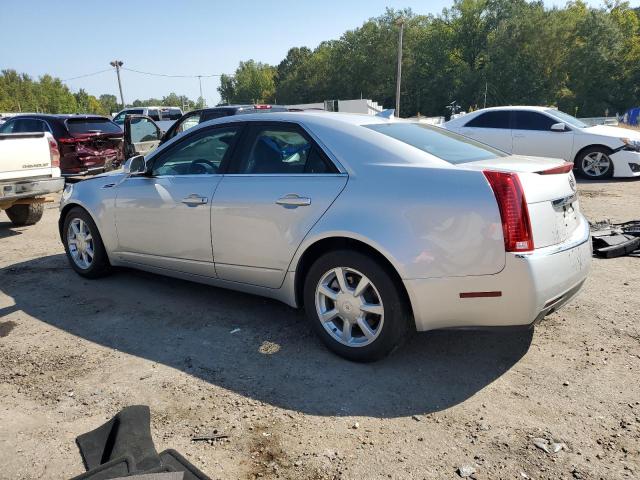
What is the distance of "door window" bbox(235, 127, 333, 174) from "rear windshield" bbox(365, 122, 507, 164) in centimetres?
47

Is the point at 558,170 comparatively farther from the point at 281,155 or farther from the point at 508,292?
the point at 281,155

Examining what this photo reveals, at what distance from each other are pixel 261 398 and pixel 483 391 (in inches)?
53.0

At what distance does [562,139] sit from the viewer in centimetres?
1133

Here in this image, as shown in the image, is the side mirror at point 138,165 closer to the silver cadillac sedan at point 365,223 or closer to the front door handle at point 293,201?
the silver cadillac sedan at point 365,223

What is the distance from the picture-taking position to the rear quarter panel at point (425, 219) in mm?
2990

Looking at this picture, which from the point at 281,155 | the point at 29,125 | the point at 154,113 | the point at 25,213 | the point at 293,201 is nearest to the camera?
the point at 293,201

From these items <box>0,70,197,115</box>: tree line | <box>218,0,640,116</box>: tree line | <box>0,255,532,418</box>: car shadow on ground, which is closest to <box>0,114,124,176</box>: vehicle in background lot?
<box>0,255,532,418</box>: car shadow on ground

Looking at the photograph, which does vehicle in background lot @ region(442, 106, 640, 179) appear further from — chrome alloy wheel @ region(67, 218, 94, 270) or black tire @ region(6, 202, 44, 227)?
black tire @ region(6, 202, 44, 227)

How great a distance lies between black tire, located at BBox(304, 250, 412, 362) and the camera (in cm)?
327

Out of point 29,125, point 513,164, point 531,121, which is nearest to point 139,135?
point 29,125

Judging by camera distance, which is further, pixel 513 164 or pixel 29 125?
pixel 29 125

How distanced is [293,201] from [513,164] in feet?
4.87

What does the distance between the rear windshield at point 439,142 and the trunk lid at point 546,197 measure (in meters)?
0.18

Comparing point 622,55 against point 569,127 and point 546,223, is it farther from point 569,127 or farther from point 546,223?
point 546,223
